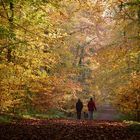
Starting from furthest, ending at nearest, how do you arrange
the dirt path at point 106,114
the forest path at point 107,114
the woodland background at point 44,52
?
the dirt path at point 106,114 < the forest path at point 107,114 < the woodland background at point 44,52

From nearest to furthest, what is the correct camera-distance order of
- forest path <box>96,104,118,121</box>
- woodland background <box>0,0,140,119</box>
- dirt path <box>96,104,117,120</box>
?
woodland background <box>0,0,140,119</box> < forest path <box>96,104,118,121</box> < dirt path <box>96,104,117,120</box>

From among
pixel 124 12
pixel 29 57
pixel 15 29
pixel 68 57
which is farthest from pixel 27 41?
pixel 68 57

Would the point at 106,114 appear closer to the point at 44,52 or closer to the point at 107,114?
the point at 107,114

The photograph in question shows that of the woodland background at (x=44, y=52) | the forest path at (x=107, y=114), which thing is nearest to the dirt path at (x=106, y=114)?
the forest path at (x=107, y=114)

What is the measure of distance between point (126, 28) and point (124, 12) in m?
1.02

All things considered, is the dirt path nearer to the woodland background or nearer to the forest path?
Result: the forest path

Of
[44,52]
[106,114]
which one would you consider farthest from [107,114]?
[44,52]

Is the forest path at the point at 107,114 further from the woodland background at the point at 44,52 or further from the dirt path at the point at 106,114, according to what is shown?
the woodland background at the point at 44,52

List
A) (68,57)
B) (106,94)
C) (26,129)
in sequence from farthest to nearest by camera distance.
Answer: (106,94)
(68,57)
(26,129)

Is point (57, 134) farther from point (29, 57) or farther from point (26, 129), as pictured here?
point (29, 57)

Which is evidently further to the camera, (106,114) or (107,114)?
(106,114)

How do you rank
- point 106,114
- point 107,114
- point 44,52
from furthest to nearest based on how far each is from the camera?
point 106,114, point 107,114, point 44,52

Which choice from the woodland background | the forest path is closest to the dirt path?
the forest path

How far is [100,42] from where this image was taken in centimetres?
5303
